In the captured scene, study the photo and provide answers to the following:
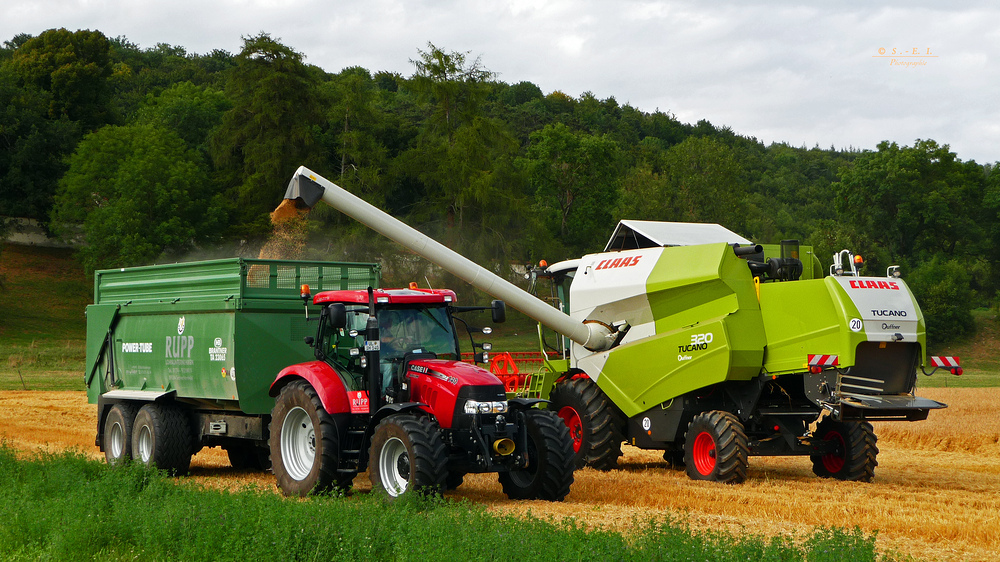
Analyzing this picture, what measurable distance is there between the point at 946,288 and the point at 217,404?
2157 inches

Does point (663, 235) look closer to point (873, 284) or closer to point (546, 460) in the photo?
point (873, 284)

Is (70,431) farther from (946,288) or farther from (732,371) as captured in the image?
(946,288)

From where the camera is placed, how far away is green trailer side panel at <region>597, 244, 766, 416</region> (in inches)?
503

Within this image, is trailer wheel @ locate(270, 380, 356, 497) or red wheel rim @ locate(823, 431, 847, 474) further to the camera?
red wheel rim @ locate(823, 431, 847, 474)

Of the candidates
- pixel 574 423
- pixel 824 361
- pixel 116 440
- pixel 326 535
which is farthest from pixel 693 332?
pixel 116 440

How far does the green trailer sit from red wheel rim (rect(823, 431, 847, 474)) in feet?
22.8

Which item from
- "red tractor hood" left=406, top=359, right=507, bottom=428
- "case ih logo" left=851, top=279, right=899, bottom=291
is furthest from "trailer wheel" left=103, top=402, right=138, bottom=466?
"case ih logo" left=851, top=279, right=899, bottom=291

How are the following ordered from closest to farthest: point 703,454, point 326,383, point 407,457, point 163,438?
A: 1. point 407,457
2. point 326,383
3. point 703,454
4. point 163,438

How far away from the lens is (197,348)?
13.0m

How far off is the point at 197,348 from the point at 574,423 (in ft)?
19.3

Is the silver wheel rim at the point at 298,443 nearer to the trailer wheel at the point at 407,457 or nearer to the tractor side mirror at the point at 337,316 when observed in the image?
the trailer wheel at the point at 407,457

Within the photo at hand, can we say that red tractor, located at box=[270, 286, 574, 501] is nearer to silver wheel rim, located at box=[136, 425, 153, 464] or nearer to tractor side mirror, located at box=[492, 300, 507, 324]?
tractor side mirror, located at box=[492, 300, 507, 324]

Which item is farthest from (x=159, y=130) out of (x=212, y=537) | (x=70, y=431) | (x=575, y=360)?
(x=212, y=537)

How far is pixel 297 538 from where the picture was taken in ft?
24.2
